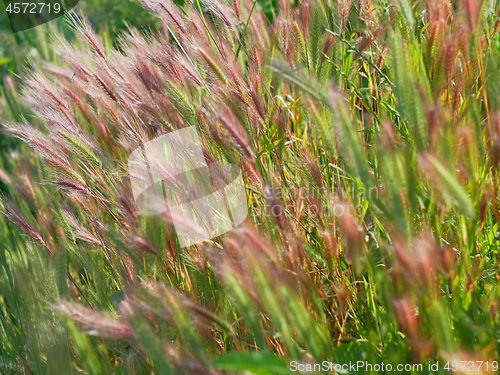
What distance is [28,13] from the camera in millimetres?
2727

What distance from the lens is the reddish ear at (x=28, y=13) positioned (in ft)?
8.27

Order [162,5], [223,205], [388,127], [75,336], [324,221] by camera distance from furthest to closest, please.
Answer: [162,5]
[223,205]
[324,221]
[388,127]
[75,336]

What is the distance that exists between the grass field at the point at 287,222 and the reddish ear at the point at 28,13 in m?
1.70

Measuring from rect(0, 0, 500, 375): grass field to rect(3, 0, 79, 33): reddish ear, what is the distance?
170 cm

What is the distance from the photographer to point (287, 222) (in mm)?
779

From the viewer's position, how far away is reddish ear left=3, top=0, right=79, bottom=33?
2.52m

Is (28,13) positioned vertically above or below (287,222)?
above

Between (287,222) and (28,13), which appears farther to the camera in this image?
(28,13)

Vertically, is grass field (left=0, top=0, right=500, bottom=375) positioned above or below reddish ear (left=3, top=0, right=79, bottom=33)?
below

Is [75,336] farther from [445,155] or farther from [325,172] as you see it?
[325,172]

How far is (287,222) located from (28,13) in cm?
275

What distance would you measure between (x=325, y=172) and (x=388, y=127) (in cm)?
39

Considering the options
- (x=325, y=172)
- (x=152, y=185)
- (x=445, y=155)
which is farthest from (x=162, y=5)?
(x=445, y=155)

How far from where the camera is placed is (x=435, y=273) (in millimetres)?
596
